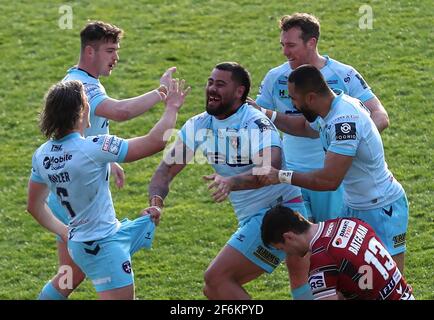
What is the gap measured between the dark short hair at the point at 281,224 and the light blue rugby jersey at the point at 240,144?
73 cm

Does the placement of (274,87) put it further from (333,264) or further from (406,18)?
(406,18)

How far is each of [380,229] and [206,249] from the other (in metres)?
3.16

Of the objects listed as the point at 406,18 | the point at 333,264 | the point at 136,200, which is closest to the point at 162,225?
the point at 136,200

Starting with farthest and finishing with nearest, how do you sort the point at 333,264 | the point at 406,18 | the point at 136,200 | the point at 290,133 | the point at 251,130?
the point at 406,18 < the point at 136,200 < the point at 290,133 < the point at 251,130 < the point at 333,264

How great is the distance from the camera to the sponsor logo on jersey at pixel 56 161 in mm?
8797

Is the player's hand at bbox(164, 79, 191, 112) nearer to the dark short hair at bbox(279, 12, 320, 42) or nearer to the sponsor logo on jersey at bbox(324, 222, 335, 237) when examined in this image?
the sponsor logo on jersey at bbox(324, 222, 335, 237)

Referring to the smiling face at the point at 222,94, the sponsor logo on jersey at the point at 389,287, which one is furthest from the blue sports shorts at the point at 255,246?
the sponsor logo on jersey at the point at 389,287

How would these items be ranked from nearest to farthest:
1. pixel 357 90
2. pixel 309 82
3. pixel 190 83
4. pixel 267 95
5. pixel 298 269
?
pixel 309 82, pixel 298 269, pixel 357 90, pixel 267 95, pixel 190 83

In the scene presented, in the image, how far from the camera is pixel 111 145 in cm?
881

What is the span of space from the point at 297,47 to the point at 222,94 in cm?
119

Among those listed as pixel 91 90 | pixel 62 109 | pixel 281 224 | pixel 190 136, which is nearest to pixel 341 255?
pixel 281 224

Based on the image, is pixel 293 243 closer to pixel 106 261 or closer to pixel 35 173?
pixel 106 261
